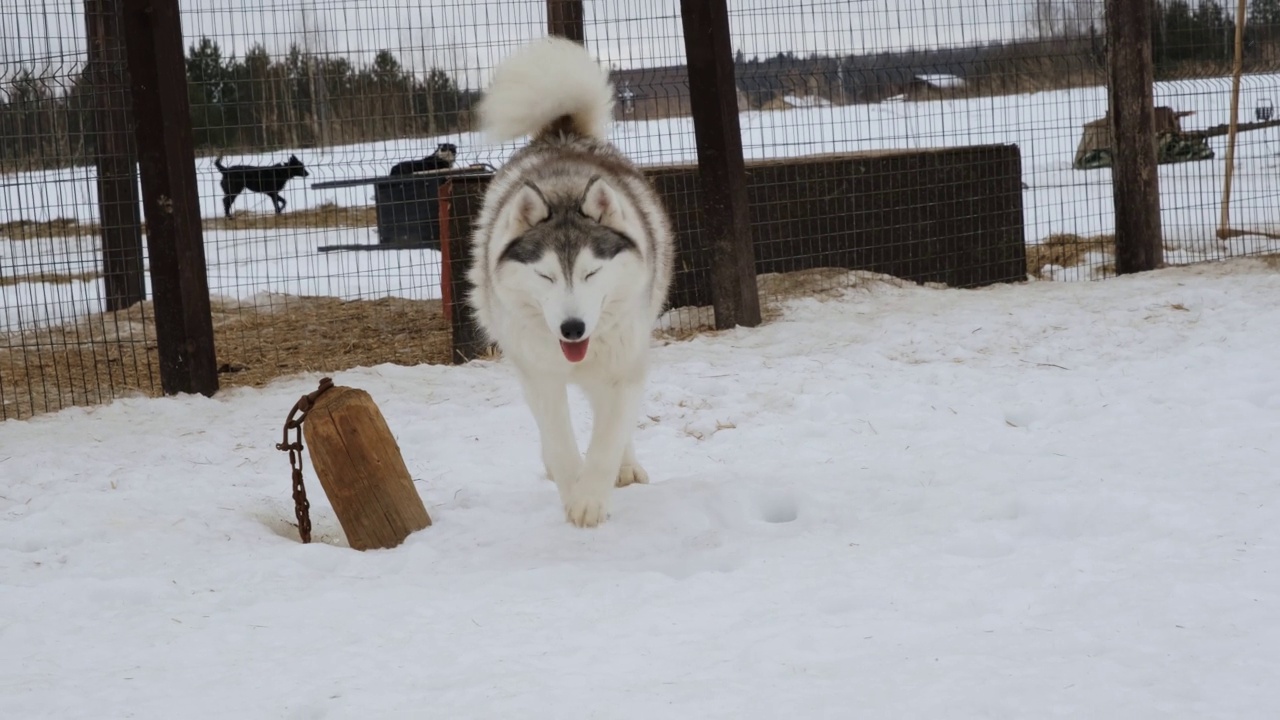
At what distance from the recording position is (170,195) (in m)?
5.64

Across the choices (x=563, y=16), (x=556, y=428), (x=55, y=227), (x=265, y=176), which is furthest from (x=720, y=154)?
(x=55, y=227)

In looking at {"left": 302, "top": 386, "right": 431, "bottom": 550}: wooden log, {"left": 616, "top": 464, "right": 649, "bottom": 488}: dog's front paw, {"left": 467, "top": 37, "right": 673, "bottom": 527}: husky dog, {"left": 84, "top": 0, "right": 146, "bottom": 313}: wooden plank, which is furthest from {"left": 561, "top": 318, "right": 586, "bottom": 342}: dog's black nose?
{"left": 84, "top": 0, "right": 146, "bottom": 313}: wooden plank

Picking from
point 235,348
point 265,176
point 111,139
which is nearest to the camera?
point 111,139

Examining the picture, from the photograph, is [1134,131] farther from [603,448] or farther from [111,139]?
[111,139]

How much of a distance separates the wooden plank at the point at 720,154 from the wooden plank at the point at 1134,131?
307cm

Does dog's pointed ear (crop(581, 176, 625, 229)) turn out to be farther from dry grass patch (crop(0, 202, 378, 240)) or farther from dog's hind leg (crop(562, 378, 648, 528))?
dry grass patch (crop(0, 202, 378, 240))

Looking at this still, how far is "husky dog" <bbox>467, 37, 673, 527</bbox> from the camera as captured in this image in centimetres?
350

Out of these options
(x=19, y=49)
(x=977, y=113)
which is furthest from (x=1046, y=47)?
(x=19, y=49)

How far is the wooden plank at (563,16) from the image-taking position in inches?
265

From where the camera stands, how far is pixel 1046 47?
827 centimetres

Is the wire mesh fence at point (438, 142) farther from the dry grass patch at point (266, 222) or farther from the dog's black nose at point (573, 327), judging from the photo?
the dog's black nose at point (573, 327)

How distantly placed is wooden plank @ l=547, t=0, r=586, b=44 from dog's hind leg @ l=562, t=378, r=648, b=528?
3503 mm

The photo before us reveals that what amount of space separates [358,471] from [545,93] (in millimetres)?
1811

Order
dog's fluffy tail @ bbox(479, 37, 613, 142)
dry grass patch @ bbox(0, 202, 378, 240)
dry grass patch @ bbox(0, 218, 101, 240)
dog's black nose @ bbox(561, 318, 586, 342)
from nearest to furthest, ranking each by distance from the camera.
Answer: dog's black nose @ bbox(561, 318, 586, 342) < dog's fluffy tail @ bbox(479, 37, 613, 142) < dry grass patch @ bbox(0, 218, 101, 240) < dry grass patch @ bbox(0, 202, 378, 240)
